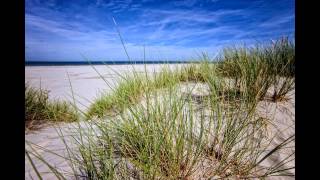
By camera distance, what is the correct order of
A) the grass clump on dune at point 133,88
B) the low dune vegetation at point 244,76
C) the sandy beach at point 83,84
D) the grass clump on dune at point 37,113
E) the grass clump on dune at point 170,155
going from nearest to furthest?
the grass clump on dune at point 170,155
the grass clump on dune at point 133,88
the low dune vegetation at point 244,76
the sandy beach at point 83,84
the grass clump on dune at point 37,113

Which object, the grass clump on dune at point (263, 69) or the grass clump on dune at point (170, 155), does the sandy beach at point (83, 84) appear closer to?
the grass clump on dune at point (170, 155)

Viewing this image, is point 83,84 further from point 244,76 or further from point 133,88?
→ point 244,76

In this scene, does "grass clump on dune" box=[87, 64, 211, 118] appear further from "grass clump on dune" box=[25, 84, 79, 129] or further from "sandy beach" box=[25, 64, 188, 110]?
"grass clump on dune" box=[25, 84, 79, 129]

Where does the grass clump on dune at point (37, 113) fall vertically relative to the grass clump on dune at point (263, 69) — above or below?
below

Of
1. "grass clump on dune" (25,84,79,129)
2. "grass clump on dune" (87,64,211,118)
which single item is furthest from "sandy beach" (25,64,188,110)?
"grass clump on dune" (25,84,79,129)

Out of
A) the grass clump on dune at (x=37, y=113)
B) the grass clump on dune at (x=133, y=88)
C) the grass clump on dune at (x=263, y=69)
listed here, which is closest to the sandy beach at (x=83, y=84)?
the grass clump on dune at (x=133, y=88)

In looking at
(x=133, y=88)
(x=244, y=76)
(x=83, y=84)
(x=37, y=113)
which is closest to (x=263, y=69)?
(x=244, y=76)
